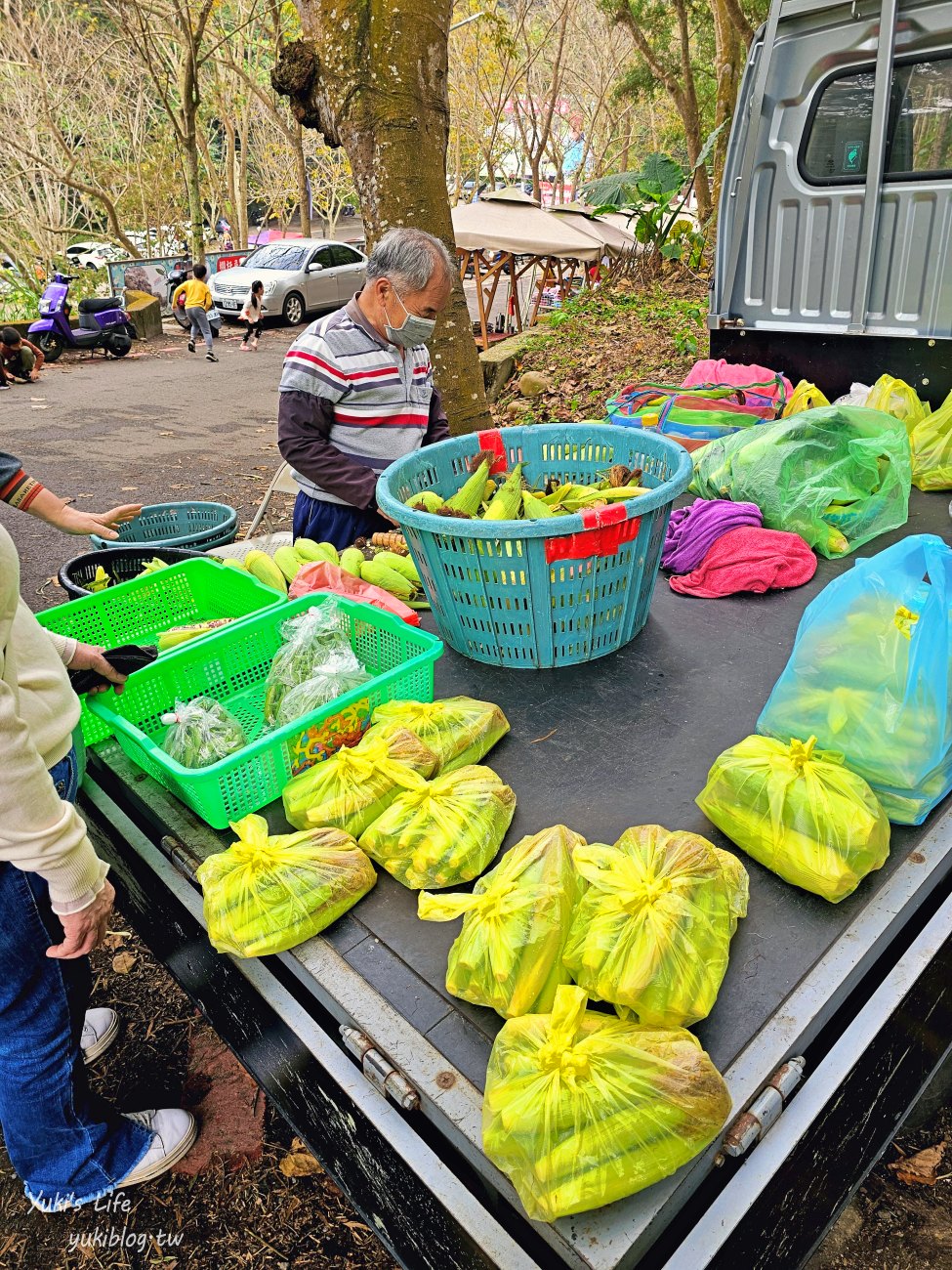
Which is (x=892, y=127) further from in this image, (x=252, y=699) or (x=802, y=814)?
(x=252, y=699)

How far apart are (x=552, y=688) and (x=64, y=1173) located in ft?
5.45

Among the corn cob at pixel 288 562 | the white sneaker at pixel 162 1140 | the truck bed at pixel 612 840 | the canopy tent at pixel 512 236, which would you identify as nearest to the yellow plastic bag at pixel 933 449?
the truck bed at pixel 612 840

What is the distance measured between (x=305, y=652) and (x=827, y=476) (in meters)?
2.07

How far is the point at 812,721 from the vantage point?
1756 mm

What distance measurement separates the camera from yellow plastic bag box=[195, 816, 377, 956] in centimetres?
149

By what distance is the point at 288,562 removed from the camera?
9.04ft

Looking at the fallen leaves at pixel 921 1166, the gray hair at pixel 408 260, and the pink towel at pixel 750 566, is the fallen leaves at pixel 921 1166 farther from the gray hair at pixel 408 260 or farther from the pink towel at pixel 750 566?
the gray hair at pixel 408 260

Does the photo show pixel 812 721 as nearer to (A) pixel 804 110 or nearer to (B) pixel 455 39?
(A) pixel 804 110

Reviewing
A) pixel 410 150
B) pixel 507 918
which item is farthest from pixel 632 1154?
pixel 410 150

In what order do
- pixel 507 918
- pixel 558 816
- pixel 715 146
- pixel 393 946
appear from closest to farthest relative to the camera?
pixel 507 918
pixel 393 946
pixel 558 816
pixel 715 146

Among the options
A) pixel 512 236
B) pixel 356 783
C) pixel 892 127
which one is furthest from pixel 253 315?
pixel 356 783

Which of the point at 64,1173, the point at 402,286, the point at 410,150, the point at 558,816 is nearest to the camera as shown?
the point at 558,816

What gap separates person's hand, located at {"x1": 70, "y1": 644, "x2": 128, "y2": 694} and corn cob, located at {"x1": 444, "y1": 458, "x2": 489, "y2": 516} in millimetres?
1020

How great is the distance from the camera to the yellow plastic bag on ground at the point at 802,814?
150 centimetres
